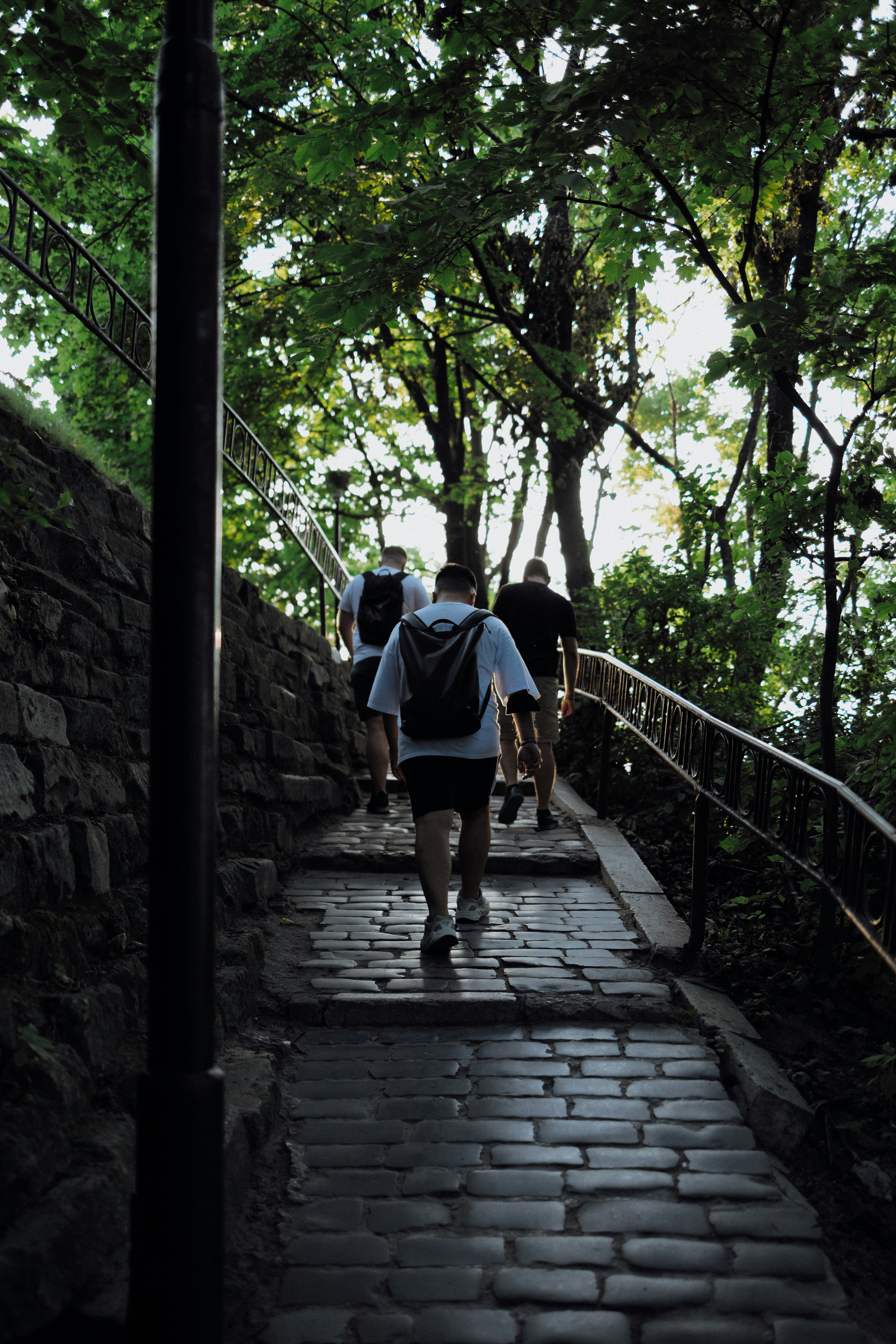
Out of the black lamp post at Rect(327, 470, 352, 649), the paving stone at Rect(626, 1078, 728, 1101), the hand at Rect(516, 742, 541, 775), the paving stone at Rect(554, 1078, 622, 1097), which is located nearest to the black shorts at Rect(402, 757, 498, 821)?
the hand at Rect(516, 742, 541, 775)

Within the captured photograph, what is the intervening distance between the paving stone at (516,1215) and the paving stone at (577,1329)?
352 mm

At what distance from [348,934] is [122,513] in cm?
243

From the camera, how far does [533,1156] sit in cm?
324

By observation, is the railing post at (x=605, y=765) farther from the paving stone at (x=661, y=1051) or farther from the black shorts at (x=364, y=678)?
the paving stone at (x=661, y=1051)

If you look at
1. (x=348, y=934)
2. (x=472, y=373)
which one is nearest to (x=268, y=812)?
(x=348, y=934)

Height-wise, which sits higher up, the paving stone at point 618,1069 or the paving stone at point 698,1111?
the paving stone at point 618,1069

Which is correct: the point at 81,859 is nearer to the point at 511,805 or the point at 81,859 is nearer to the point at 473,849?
the point at 473,849

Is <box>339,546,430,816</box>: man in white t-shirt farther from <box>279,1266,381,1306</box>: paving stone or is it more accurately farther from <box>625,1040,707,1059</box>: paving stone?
<box>279,1266,381,1306</box>: paving stone

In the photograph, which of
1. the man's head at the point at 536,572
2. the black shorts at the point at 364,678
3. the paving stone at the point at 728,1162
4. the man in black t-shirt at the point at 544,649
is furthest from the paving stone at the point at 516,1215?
the man's head at the point at 536,572

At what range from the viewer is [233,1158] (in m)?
2.95

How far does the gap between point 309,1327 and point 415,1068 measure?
145cm

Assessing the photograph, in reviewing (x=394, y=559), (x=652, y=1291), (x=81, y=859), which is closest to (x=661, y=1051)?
(x=652, y=1291)

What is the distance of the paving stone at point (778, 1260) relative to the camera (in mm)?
2656

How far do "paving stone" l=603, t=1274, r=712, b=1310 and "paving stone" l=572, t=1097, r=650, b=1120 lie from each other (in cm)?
86
